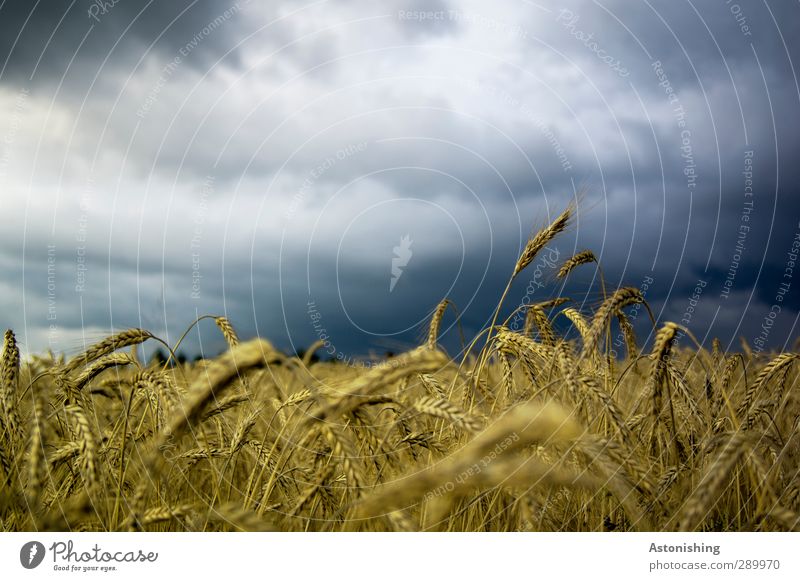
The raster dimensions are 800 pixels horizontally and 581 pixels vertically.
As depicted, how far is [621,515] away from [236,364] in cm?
225

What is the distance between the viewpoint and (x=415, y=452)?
3.44 meters

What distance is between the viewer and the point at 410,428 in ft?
11.3
